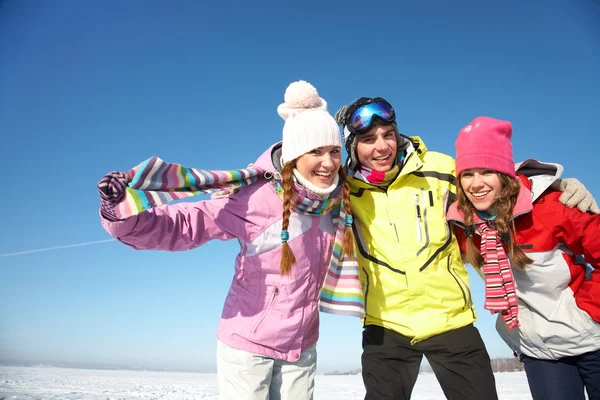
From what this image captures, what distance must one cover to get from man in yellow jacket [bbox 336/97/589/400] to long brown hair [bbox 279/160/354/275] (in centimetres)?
17

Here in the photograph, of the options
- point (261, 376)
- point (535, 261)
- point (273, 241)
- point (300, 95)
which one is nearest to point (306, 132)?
point (300, 95)

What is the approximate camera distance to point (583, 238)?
8.71ft

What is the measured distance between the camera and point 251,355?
265 centimetres

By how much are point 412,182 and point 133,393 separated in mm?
12110

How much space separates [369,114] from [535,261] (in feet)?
5.18

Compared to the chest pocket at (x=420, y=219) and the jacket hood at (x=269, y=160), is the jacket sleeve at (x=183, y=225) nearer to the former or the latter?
the jacket hood at (x=269, y=160)

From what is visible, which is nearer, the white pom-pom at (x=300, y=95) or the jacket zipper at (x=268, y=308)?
the jacket zipper at (x=268, y=308)

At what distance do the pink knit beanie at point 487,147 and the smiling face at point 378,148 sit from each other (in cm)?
49

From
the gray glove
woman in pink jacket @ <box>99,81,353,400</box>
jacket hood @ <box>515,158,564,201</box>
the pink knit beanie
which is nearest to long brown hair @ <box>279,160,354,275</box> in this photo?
woman in pink jacket @ <box>99,81,353,400</box>

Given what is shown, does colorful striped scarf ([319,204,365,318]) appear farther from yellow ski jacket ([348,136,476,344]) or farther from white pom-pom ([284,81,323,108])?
white pom-pom ([284,81,323,108])

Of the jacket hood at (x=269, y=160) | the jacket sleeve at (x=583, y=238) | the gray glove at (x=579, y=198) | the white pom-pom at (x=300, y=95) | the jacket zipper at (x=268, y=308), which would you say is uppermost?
the white pom-pom at (x=300, y=95)

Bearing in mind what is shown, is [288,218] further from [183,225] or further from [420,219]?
[420,219]

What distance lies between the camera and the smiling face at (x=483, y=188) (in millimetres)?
2781

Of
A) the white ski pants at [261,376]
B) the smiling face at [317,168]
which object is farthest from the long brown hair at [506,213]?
the white ski pants at [261,376]
